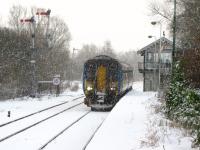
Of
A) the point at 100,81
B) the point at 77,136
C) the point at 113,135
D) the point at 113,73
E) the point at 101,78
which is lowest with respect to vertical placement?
the point at 77,136

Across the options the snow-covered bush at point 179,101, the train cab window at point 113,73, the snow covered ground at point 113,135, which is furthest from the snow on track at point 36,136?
the train cab window at point 113,73

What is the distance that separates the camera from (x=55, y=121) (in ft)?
72.4

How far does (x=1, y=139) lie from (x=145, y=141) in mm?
5599

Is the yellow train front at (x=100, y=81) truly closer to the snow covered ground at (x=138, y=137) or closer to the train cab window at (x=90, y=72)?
the train cab window at (x=90, y=72)

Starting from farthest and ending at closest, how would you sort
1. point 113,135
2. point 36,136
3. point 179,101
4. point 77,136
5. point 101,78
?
point 101,78 < point 77,136 < point 36,136 < point 179,101 < point 113,135

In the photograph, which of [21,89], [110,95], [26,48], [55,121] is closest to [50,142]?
[55,121]

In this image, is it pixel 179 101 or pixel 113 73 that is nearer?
pixel 179 101

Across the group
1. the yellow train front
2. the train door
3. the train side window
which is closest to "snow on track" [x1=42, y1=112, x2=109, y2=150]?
the yellow train front

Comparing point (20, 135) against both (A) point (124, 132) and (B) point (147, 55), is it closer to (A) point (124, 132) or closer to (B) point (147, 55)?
(A) point (124, 132)

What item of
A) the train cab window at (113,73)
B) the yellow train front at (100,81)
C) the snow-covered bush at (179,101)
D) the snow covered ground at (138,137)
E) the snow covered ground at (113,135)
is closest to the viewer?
the snow covered ground at (138,137)

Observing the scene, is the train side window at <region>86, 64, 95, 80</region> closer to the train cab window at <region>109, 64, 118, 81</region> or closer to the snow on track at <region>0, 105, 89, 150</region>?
the train cab window at <region>109, 64, 118, 81</region>

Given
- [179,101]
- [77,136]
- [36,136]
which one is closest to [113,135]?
[77,136]

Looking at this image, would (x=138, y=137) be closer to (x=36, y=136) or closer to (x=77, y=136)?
(x=77, y=136)

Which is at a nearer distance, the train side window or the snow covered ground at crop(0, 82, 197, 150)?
the snow covered ground at crop(0, 82, 197, 150)
